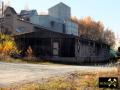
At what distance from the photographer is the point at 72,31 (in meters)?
105

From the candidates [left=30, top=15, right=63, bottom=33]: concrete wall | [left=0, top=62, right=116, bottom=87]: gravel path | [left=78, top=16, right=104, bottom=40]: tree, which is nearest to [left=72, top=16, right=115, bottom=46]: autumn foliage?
[left=78, top=16, right=104, bottom=40]: tree

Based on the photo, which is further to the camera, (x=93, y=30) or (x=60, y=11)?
(x=93, y=30)

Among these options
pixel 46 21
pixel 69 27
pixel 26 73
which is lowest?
pixel 26 73

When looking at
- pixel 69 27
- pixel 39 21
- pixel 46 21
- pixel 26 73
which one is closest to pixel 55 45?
pixel 26 73

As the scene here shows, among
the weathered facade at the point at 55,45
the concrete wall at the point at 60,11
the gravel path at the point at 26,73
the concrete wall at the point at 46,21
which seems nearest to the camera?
the gravel path at the point at 26,73

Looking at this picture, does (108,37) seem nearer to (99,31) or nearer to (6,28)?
(99,31)

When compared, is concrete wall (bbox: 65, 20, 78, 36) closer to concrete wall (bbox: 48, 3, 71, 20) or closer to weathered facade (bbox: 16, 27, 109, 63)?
concrete wall (bbox: 48, 3, 71, 20)

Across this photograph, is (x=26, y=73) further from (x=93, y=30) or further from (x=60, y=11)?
(x=93, y=30)

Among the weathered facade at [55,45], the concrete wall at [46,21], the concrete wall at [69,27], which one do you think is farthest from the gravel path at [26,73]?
the concrete wall at [69,27]

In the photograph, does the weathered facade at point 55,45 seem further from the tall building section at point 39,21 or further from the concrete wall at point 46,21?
the concrete wall at point 46,21

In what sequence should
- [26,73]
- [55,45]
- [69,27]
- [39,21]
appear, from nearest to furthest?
1. [26,73]
2. [55,45]
3. [39,21]
4. [69,27]

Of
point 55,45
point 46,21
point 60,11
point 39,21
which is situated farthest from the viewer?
point 60,11

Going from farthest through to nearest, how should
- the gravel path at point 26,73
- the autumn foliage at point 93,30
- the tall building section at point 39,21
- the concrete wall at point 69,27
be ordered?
1. the autumn foliage at point 93,30
2. the concrete wall at point 69,27
3. the tall building section at point 39,21
4. the gravel path at point 26,73

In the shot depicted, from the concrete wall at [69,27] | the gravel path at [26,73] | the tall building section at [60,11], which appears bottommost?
the gravel path at [26,73]
